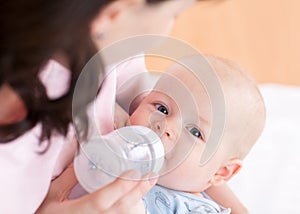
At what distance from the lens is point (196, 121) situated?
789 millimetres

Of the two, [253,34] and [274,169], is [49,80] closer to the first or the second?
[274,169]

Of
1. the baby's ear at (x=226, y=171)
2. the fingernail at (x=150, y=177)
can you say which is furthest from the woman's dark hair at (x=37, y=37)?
the baby's ear at (x=226, y=171)

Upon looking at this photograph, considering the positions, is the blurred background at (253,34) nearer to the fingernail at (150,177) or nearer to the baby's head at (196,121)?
the baby's head at (196,121)

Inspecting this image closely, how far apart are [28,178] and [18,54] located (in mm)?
281

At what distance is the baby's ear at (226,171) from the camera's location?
837 mm

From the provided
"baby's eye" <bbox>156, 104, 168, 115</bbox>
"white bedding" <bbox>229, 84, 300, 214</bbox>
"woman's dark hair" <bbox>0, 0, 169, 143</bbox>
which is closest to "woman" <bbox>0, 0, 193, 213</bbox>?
"woman's dark hair" <bbox>0, 0, 169, 143</bbox>

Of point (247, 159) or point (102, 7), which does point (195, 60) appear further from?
point (102, 7)

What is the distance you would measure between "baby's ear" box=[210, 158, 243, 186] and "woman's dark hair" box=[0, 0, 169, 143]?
0.38 metres

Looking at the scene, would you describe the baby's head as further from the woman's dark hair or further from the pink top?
the woman's dark hair

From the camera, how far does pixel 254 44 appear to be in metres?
1.35

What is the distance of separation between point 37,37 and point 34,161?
0.91ft

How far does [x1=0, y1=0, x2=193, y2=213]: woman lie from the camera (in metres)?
0.43

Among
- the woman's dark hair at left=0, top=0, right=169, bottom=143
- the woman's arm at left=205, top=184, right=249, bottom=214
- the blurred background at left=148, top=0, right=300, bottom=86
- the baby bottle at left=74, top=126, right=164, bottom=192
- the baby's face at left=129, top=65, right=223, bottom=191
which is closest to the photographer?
the woman's dark hair at left=0, top=0, right=169, bottom=143

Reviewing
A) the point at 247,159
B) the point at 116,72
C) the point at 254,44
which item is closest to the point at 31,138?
the point at 116,72
